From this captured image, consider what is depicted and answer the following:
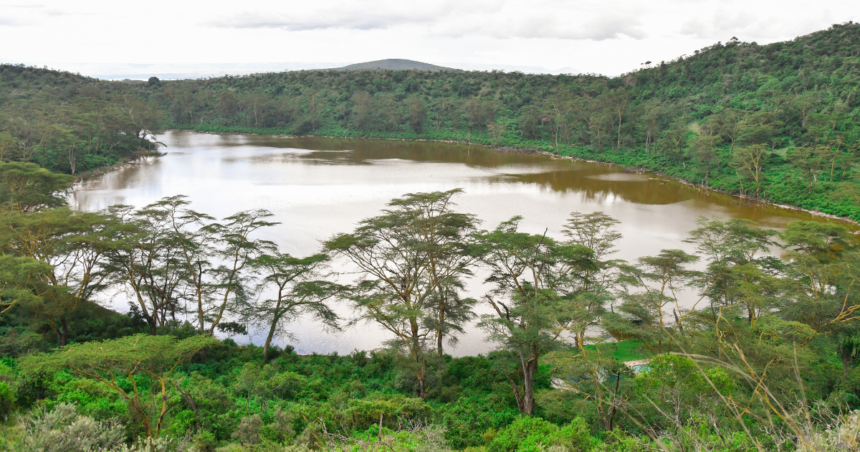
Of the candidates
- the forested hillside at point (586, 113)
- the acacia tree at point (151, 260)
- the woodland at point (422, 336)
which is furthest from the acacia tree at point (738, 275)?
the acacia tree at point (151, 260)

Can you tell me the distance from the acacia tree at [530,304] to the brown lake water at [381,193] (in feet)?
7.73

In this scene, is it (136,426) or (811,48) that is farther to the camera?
(811,48)

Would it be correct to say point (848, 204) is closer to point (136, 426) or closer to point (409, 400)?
point (409, 400)

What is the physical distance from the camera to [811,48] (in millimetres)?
42250

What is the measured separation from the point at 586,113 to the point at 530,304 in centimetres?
3473

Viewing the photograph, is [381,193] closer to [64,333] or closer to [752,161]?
[64,333]

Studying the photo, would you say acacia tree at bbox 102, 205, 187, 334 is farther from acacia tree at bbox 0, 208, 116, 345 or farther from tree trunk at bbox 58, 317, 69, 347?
tree trunk at bbox 58, 317, 69, 347

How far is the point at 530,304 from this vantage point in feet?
30.2

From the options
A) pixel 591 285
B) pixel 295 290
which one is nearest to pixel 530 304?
pixel 591 285

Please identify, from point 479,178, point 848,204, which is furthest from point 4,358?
point 848,204

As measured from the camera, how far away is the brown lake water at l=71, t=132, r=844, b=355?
18.0 metres

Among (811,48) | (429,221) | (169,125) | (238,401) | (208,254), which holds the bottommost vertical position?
(238,401)

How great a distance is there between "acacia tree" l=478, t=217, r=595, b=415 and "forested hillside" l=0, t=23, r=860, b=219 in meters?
15.4

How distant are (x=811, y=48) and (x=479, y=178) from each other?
32954mm
